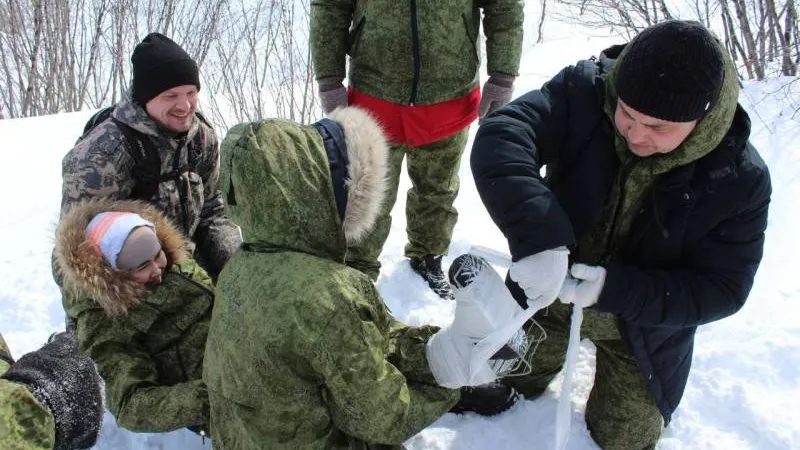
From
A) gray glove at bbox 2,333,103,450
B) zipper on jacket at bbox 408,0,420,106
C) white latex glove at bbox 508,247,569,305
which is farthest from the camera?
zipper on jacket at bbox 408,0,420,106

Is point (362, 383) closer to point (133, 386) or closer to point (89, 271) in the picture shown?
point (133, 386)

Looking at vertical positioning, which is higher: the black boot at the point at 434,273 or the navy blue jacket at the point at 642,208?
the navy blue jacket at the point at 642,208

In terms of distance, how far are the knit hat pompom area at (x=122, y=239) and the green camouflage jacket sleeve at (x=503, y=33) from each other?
1718 millimetres

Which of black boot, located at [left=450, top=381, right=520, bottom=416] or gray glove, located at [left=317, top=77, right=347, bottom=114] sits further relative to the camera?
gray glove, located at [left=317, top=77, right=347, bottom=114]

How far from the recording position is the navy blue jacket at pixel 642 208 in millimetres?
1605

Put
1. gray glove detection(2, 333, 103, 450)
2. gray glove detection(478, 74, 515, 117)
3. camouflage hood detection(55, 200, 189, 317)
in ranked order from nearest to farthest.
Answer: camouflage hood detection(55, 200, 189, 317) → gray glove detection(2, 333, 103, 450) → gray glove detection(478, 74, 515, 117)

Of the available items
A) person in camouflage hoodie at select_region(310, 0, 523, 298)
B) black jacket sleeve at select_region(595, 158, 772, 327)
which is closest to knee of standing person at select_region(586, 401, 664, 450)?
black jacket sleeve at select_region(595, 158, 772, 327)

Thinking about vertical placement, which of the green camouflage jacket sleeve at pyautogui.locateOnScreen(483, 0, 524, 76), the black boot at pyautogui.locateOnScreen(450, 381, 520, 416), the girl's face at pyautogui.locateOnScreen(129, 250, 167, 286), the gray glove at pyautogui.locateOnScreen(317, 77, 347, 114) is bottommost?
the black boot at pyautogui.locateOnScreen(450, 381, 520, 416)

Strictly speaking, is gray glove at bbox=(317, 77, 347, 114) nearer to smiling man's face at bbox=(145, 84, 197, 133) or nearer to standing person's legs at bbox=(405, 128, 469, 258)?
standing person's legs at bbox=(405, 128, 469, 258)

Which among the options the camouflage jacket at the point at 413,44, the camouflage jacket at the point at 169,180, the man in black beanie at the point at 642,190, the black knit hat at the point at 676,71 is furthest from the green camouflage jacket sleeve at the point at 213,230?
the black knit hat at the point at 676,71

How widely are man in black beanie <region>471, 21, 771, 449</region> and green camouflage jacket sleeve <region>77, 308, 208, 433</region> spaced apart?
105cm

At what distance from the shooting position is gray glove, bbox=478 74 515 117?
274 cm

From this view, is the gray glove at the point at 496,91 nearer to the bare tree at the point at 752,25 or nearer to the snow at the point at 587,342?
the snow at the point at 587,342

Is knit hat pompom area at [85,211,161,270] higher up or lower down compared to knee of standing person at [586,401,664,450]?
higher up
